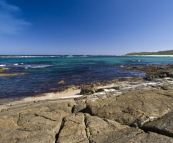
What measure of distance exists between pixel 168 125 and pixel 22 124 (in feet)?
18.1

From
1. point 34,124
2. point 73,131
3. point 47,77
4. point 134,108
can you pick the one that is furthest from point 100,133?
point 47,77

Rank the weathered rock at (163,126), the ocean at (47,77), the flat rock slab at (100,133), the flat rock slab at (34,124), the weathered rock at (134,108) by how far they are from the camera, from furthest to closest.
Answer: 1. the ocean at (47,77)
2. the weathered rock at (134,108)
3. the flat rock slab at (34,124)
4. the weathered rock at (163,126)
5. the flat rock slab at (100,133)

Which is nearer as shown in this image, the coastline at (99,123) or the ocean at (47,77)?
the coastline at (99,123)

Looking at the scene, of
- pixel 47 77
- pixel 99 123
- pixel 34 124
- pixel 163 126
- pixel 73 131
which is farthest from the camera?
pixel 47 77

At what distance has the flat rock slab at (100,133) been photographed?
4.68 m

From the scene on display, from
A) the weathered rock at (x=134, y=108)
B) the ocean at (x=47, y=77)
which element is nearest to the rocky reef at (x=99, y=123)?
the weathered rock at (x=134, y=108)

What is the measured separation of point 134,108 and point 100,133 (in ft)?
6.85

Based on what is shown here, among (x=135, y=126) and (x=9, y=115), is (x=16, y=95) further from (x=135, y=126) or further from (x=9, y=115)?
(x=135, y=126)

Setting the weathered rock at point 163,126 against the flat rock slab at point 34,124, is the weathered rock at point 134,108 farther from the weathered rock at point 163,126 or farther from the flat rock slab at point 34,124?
the flat rock slab at point 34,124

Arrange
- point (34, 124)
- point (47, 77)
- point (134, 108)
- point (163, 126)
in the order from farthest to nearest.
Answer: point (47, 77), point (134, 108), point (34, 124), point (163, 126)

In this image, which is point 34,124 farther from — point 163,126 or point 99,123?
point 163,126

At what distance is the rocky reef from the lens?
493 cm

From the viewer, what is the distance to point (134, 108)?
252 inches

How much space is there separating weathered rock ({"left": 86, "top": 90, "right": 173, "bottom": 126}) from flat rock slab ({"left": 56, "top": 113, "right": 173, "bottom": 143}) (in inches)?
17.2
